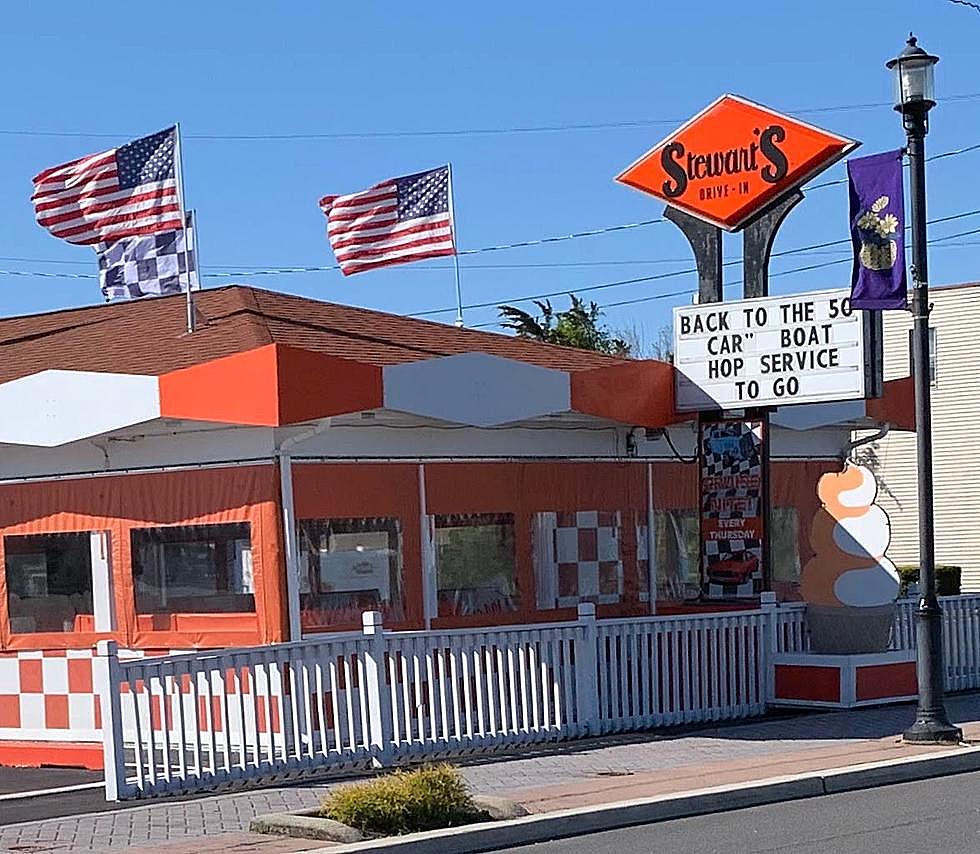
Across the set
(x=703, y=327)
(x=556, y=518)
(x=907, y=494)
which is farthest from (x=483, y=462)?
(x=907, y=494)

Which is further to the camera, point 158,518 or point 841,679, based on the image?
point 841,679

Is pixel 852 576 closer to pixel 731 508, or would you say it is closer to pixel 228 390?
pixel 731 508

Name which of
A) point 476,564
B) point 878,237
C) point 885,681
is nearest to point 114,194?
point 476,564

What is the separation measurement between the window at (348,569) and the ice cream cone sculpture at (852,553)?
4.41 metres

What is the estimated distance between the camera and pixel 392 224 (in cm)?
1973

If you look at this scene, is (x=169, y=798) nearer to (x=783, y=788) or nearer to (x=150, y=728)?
(x=150, y=728)

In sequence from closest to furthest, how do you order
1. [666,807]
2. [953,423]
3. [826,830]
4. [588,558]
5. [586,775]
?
[826,830] < [666,807] < [586,775] < [588,558] < [953,423]

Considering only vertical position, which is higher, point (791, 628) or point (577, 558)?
point (577, 558)

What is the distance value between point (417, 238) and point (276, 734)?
7.36 meters

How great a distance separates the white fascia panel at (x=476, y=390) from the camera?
589 inches

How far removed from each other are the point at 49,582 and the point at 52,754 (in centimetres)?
176

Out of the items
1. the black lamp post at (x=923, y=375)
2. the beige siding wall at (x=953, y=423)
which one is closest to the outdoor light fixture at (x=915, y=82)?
the black lamp post at (x=923, y=375)

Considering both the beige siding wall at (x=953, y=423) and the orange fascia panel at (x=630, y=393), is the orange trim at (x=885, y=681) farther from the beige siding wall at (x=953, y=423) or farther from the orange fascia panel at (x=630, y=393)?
the beige siding wall at (x=953, y=423)

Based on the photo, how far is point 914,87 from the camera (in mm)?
14445
